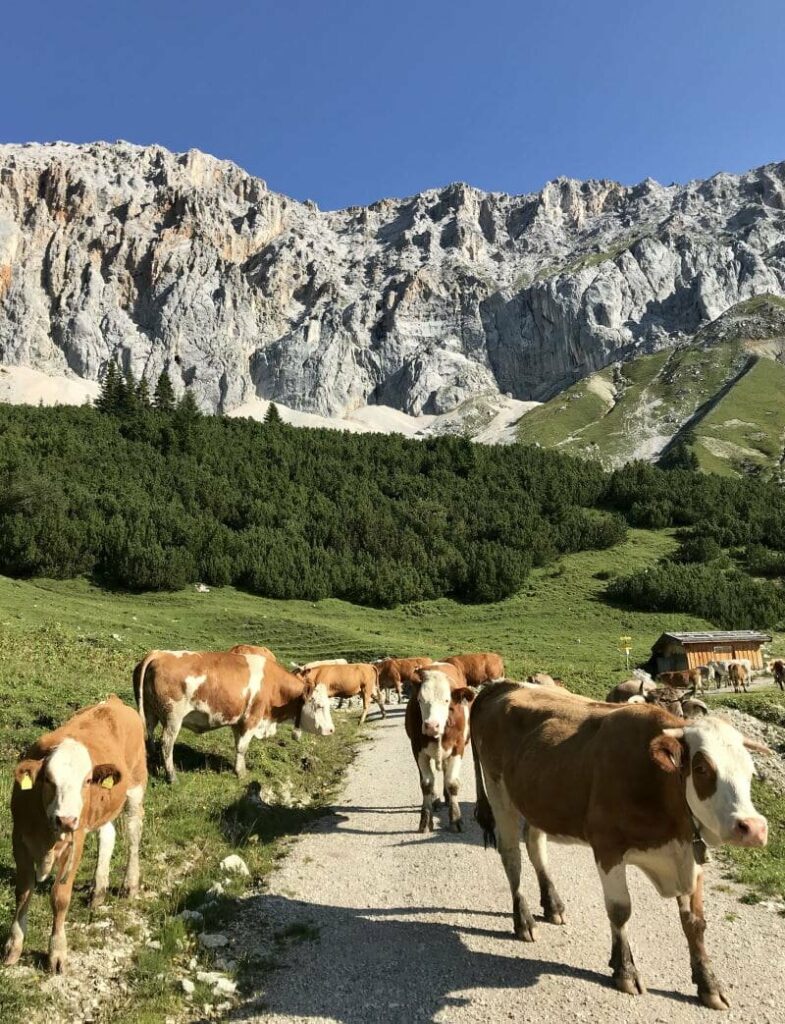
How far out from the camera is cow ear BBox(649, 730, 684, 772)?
5.68 m

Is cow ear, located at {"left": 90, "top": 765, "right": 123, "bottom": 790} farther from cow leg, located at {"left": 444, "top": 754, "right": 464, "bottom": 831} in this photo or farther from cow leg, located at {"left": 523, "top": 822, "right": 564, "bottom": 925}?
cow leg, located at {"left": 444, "top": 754, "right": 464, "bottom": 831}

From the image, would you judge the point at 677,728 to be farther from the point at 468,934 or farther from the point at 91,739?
the point at 91,739

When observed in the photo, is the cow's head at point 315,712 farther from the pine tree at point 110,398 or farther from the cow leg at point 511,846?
the pine tree at point 110,398

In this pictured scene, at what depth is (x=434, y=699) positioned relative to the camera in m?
11.1

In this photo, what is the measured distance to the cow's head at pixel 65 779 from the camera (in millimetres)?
6266

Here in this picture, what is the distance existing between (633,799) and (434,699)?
5.31m

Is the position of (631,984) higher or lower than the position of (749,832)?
lower

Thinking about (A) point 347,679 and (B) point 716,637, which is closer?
(A) point 347,679

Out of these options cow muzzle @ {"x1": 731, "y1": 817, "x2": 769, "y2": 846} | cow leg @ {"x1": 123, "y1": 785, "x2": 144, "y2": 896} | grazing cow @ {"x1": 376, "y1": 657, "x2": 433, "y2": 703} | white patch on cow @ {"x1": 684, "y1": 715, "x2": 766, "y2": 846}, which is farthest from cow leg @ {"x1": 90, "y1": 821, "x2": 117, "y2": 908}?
grazing cow @ {"x1": 376, "y1": 657, "x2": 433, "y2": 703}

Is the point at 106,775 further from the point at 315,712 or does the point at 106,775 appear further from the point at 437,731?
the point at 315,712

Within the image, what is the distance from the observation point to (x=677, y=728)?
6023 mm

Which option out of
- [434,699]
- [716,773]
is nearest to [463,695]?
[434,699]

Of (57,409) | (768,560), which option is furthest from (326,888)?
(57,409)

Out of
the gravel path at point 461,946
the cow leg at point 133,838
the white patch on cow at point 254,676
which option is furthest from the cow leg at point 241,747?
the cow leg at point 133,838
